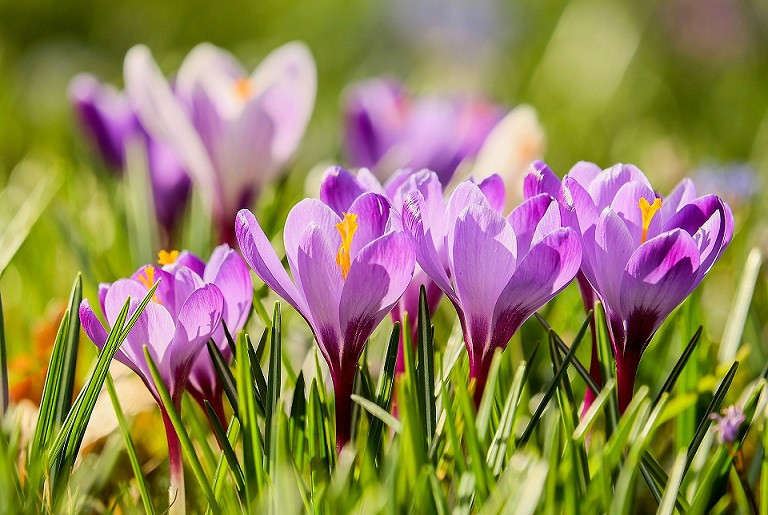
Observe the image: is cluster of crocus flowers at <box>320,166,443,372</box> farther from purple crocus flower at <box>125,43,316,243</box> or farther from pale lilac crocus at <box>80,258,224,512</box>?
purple crocus flower at <box>125,43,316,243</box>

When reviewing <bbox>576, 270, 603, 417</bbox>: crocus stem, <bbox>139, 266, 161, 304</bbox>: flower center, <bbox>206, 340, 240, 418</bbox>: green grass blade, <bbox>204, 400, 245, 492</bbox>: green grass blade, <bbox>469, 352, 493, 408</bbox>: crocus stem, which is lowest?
<bbox>204, 400, 245, 492</bbox>: green grass blade

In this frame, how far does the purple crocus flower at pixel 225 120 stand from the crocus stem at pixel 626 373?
487 mm

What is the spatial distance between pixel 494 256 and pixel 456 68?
190 cm

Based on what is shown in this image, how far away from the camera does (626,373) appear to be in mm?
543

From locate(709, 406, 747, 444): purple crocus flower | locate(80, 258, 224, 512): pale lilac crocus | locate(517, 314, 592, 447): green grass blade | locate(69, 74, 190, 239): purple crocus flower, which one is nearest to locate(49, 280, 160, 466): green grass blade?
locate(80, 258, 224, 512): pale lilac crocus

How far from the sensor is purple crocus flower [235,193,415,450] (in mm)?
486

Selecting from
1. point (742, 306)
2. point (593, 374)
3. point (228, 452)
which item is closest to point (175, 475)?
point (228, 452)

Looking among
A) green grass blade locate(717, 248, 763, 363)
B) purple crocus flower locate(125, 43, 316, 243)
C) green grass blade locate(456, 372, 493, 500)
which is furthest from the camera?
purple crocus flower locate(125, 43, 316, 243)

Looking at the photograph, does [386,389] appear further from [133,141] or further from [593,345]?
[133,141]

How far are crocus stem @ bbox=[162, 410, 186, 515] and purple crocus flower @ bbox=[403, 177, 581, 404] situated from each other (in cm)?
19

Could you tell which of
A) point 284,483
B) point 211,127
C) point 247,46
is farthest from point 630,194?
point 247,46

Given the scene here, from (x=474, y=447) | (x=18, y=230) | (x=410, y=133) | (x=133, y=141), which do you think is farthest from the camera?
(x=410, y=133)

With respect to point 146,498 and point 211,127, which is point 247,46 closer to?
point 211,127

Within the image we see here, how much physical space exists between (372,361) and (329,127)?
996mm
